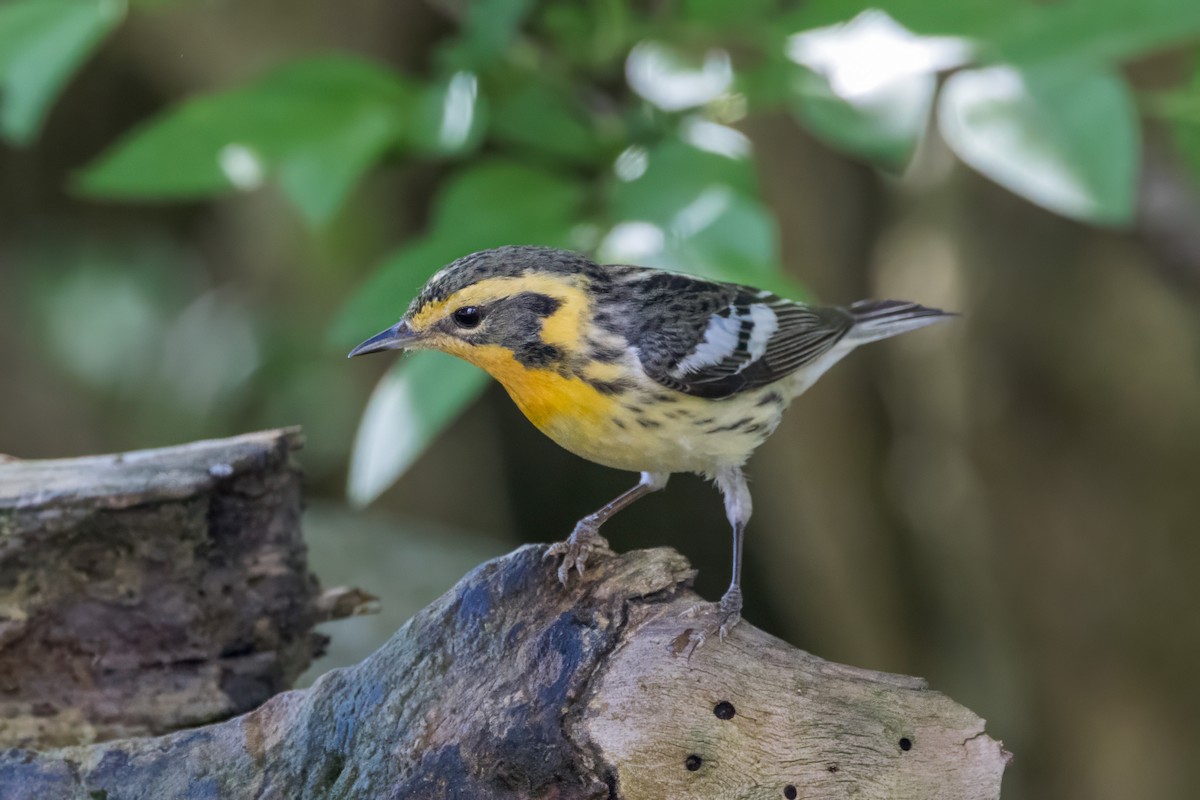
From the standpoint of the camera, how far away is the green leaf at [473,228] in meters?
2.20

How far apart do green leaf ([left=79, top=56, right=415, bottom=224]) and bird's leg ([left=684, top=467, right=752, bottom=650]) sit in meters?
0.94

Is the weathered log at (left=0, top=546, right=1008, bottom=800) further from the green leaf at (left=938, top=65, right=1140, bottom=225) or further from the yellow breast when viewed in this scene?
the green leaf at (left=938, top=65, right=1140, bottom=225)

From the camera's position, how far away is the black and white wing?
6.76ft

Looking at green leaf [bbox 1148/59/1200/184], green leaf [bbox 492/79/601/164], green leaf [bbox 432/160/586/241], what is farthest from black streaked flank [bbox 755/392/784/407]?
green leaf [bbox 1148/59/1200/184]

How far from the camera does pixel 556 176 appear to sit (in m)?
2.53

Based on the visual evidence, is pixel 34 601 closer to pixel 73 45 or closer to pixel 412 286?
pixel 412 286

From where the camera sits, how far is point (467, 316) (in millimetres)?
1921

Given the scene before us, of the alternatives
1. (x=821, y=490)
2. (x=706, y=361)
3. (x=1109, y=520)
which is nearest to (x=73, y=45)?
(x=706, y=361)

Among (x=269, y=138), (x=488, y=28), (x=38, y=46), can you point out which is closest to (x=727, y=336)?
(x=488, y=28)

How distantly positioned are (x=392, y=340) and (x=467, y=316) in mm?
123

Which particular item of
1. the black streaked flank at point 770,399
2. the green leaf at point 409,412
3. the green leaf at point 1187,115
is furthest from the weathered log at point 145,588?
the green leaf at point 1187,115

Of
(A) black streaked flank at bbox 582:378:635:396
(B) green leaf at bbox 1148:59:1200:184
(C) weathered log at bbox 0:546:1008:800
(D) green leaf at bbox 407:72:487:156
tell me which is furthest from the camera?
(B) green leaf at bbox 1148:59:1200:184

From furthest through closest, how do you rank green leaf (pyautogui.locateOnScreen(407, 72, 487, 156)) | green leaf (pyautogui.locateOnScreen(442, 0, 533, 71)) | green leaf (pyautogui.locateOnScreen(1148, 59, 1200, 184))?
green leaf (pyautogui.locateOnScreen(1148, 59, 1200, 184)) → green leaf (pyautogui.locateOnScreen(407, 72, 487, 156)) → green leaf (pyautogui.locateOnScreen(442, 0, 533, 71))

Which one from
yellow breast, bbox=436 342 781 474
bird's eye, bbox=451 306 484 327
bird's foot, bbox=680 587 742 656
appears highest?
bird's eye, bbox=451 306 484 327
